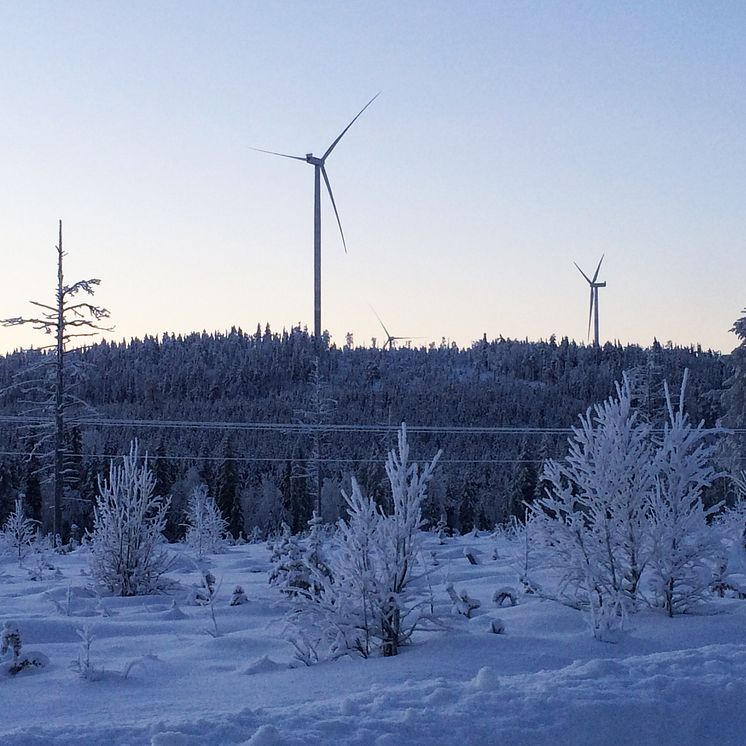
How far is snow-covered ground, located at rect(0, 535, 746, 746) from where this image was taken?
425 cm

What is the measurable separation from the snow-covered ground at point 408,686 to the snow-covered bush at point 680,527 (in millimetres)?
272

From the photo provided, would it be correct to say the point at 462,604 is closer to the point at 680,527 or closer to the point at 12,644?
the point at 680,527

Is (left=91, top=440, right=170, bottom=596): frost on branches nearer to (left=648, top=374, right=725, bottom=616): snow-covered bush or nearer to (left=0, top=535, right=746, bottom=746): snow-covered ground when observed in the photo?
(left=0, top=535, right=746, bottom=746): snow-covered ground

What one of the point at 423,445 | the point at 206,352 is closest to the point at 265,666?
the point at 423,445

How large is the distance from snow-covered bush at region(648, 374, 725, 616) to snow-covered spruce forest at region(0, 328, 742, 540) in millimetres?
21224

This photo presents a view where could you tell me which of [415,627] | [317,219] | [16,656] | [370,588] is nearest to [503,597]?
[415,627]

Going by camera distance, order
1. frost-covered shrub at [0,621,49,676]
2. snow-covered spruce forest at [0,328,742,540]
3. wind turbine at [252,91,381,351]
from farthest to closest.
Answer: snow-covered spruce forest at [0,328,742,540]
wind turbine at [252,91,381,351]
frost-covered shrub at [0,621,49,676]

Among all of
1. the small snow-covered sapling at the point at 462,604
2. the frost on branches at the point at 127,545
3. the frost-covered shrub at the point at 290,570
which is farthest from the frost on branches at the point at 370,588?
the frost on branches at the point at 127,545

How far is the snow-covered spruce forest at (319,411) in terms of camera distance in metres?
58.1

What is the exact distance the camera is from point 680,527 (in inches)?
287

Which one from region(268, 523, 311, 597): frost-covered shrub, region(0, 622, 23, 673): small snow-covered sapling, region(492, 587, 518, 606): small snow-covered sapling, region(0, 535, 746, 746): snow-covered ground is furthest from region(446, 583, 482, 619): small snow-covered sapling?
region(0, 622, 23, 673): small snow-covered sapling

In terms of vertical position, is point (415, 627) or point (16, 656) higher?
point (415, 627)

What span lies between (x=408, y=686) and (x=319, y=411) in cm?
3445

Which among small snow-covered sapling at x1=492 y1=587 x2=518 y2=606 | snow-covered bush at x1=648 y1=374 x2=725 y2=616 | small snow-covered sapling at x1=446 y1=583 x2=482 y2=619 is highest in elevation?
snow-covered bush at x1=648 y1=374 x2=725 y2=616
